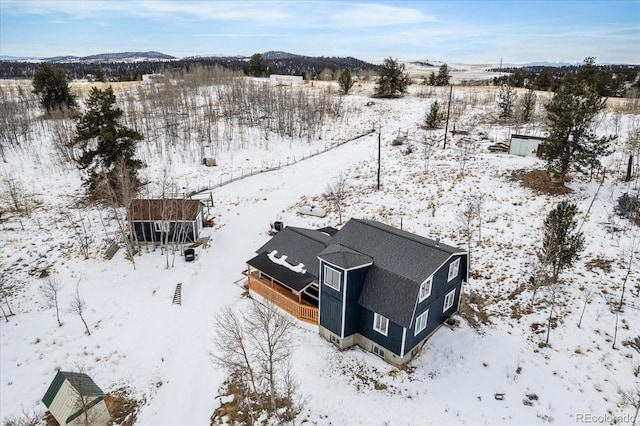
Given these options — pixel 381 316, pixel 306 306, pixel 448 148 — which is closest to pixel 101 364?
pixel 306 306

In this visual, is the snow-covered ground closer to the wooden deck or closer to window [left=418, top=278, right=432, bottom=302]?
the wooden deck

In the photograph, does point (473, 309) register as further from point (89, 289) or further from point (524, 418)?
point (89, 289)

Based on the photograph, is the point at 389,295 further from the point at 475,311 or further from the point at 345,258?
the point at 475,311

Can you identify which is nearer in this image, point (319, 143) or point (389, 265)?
point (389, 265)

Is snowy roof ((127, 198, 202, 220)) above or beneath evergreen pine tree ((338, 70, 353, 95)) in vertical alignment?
beneath

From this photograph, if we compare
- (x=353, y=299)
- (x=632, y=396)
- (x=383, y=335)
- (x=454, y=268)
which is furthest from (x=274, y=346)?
(x=632, y=396)

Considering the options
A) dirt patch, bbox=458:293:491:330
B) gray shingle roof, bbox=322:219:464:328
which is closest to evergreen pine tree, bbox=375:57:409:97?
dirt patch, bbox=458:293:491:330
